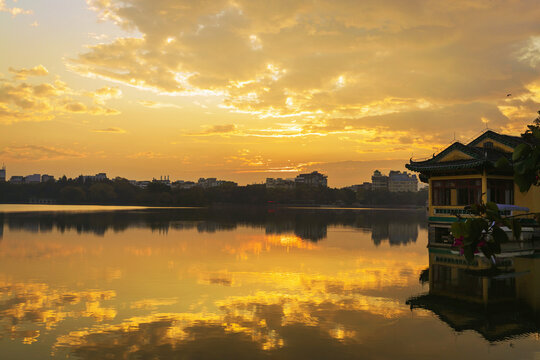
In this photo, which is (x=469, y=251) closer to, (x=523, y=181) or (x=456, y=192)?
(x=523, y=181)

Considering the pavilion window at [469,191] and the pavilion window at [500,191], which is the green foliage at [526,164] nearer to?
the pavilion window at [469,191]

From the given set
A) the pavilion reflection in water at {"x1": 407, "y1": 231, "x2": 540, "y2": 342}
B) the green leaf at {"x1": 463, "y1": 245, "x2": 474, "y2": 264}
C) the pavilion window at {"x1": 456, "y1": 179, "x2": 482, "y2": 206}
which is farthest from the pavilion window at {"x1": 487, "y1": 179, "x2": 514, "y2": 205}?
the green leaf at {"x1": 463, "y1": 245, "x2": 474, "y2": 264}

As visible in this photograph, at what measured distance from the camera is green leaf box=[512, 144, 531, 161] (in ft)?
12.9

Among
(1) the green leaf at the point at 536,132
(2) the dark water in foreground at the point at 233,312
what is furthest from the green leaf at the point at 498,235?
(2) the dark water in foreground at the point at 233,312

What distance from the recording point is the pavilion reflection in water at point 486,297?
1344 centimetres

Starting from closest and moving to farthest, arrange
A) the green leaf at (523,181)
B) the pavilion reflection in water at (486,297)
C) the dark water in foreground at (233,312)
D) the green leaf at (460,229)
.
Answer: the green leaf at (460,229) → the green leaf at (523,181) → the dark water in foreground at (233,312) → the pavilion reflection in water at (486,297)

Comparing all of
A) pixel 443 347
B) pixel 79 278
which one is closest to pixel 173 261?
pixel 79 278

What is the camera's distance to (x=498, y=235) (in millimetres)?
4137

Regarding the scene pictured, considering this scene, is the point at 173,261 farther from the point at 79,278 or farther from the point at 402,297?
the point at 402,297

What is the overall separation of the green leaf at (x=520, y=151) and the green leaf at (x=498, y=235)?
674mm

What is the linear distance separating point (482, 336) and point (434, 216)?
79.4 ft

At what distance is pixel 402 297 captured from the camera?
17406 millimetres

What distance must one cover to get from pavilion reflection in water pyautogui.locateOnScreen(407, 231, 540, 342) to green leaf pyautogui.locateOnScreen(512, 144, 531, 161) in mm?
9980

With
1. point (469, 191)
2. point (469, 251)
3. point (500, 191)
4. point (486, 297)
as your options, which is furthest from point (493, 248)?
point (500, 191)
